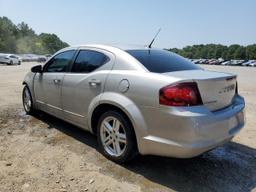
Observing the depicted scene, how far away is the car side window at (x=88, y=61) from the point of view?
4312 mm

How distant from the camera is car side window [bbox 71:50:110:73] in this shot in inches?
170

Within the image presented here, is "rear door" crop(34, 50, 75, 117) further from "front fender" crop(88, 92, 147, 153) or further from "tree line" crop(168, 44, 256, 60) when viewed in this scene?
"tree line" crop(168, 44, 256, 60)

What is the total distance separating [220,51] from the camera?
358ft

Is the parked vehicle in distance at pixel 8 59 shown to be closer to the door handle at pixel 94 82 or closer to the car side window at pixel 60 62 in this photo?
the car side window at pixel 60 62

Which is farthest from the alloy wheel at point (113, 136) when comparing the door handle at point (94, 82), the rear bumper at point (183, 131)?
the door handle at point (94, 82)

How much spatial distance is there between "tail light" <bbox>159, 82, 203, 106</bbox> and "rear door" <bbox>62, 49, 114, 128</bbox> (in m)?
1.06

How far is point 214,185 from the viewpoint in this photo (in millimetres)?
3529

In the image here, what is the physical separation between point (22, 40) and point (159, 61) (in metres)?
102

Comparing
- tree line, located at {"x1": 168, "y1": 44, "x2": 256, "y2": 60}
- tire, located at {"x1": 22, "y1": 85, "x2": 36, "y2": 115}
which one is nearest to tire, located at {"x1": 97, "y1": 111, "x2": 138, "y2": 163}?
tire, located at {"x1": 22, "y1": 85, "x2": 36, "y2": 115}

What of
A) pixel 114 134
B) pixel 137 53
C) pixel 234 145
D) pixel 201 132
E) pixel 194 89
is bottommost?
pixel 234 145

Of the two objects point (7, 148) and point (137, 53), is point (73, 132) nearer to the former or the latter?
point (7, 148)

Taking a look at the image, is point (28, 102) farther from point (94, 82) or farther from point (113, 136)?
point (113, 136)

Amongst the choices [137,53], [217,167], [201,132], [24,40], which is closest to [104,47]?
[137,53]

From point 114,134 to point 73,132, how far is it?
5.11ft
